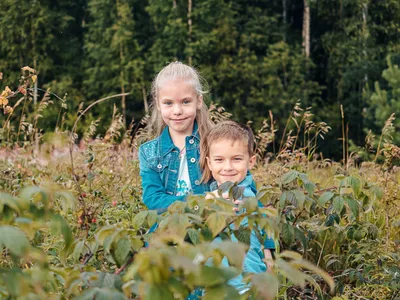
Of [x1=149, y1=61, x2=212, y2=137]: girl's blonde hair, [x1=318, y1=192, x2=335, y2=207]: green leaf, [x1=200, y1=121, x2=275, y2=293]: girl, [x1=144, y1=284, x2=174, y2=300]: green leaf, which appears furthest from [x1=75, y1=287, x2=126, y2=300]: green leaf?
[x1=149, y1=61, x2=212, y2=137]: girl's blonde hair

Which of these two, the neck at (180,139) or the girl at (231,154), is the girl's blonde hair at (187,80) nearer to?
the neck at (180,139)

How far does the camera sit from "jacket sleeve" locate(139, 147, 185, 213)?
3.53 m

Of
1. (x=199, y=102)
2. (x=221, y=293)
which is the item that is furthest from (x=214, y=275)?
(x=199, y=102)

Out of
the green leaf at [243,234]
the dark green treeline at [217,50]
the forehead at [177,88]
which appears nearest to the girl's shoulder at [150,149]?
the forehead at [177,88]

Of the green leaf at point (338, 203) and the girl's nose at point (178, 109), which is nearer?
the green leaf at point (338, 203)

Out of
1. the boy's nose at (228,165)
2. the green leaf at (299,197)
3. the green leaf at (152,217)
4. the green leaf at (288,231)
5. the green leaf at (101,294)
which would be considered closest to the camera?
the green leaf at (101,294)

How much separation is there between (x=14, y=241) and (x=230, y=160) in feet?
6.15

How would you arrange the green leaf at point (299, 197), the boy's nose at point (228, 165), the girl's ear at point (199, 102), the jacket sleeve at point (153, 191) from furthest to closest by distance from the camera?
the girl's ear at point (199, 102) → the jacket sleeve at point (153, 191) → the boy's nose at point (228, 165) → the green leaf at point (299, 197)

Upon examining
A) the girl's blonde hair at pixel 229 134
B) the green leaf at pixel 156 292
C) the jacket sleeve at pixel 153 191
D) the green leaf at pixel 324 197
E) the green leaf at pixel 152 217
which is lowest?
the jacket sleeve at pixel 153 191

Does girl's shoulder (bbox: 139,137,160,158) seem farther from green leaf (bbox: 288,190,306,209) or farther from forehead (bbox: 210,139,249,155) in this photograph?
green leaf (bbox: 288,190,306,209)

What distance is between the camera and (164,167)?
12.1ft

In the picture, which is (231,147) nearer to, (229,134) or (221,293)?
(229,134)

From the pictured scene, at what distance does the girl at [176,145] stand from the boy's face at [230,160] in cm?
29

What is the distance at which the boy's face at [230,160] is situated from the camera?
330 cm
